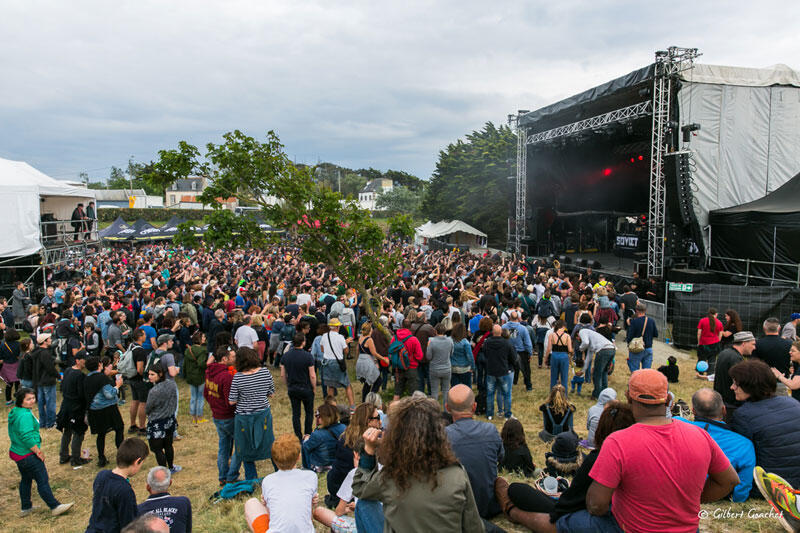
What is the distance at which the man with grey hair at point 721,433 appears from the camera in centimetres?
353

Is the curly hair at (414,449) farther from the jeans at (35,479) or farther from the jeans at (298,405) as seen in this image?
the jeans at (35,479)

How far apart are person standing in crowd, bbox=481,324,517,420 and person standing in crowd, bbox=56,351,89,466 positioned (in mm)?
5147

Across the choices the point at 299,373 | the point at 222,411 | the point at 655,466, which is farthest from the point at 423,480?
the point at 299,373

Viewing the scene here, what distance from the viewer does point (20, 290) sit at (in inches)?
495

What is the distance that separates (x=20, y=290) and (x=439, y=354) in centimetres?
1194

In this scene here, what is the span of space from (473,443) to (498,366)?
385 cm

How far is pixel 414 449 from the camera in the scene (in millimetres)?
2115

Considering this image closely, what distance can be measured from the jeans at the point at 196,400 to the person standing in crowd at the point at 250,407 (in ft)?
8.82

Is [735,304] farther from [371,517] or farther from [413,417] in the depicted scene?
[413,417]

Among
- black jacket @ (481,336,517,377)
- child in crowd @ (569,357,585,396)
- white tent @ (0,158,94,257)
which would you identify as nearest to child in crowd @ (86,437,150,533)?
black jacket @ (481,336,517,377)

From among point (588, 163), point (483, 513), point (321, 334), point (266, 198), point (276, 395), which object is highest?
point (588, 163)

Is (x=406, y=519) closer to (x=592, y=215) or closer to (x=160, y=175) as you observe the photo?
(x=160, y=175)

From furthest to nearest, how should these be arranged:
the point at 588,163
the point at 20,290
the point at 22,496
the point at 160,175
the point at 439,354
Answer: the point at 588,163 → the point at 20,290 → the point at 439,354 → the point at 160,175 → the point at 22,496

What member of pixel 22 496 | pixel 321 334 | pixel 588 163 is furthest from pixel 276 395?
pixel 588 163
